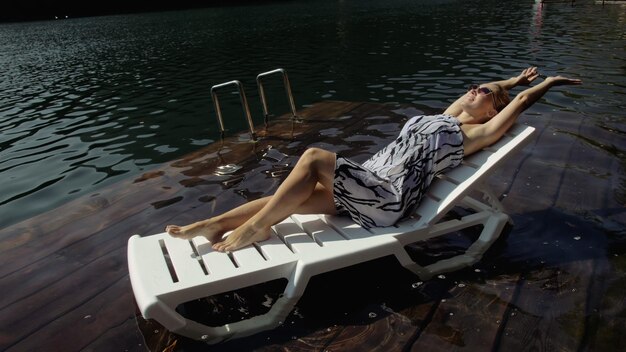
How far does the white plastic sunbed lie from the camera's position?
270 centimetres

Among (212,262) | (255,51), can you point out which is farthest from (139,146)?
(255,51)

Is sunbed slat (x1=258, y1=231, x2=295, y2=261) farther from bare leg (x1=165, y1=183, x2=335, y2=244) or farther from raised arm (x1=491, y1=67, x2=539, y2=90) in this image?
raised arm (x1=491, y1=67, x2=539, y2=90)

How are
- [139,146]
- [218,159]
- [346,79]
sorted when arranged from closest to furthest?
[218,159] < [139,146] < [346,79]

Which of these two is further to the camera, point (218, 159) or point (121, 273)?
point (218, 159)

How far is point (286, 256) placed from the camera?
297cm

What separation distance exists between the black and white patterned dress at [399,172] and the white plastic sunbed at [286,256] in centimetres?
10

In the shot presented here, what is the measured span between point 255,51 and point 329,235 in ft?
64.3

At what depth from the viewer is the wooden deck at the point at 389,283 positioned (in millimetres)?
2791

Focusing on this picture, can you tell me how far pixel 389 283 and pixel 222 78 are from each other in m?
13.8

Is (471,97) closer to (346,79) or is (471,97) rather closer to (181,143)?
(181,143)

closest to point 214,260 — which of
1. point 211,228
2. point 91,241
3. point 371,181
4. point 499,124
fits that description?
point 211,228

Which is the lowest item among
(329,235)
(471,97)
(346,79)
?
(346,79)

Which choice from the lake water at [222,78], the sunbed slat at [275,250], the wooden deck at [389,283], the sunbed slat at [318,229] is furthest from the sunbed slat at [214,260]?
the lake water at [222,78]

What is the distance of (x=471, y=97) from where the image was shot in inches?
162
